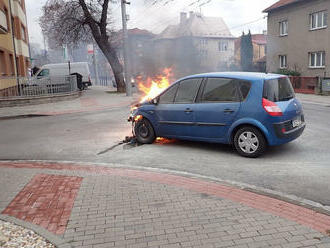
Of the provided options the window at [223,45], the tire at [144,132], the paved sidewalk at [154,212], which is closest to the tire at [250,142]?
the paved sidewalk at [154,212]

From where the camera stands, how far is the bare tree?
24.6m

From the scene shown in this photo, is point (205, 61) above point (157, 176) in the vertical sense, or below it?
above

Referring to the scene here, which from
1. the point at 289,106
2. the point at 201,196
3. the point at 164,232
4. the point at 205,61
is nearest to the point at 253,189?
the point at 201,196

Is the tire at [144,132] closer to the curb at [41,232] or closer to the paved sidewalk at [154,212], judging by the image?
the paved sidewalk at [154,212]

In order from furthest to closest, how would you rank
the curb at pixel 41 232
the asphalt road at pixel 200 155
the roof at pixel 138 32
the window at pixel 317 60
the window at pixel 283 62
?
the window at pixel 283 62
the roof at pixel 138 32
the window at pixel 317 60
the asphalt road at pixel 200 155
the curb at pixel 41 232

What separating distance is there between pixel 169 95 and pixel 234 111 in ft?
5.40

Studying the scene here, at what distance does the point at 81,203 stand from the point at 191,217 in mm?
1426

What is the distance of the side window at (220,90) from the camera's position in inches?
246

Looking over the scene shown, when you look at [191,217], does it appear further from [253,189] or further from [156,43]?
[156,43]

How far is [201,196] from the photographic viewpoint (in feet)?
14.1

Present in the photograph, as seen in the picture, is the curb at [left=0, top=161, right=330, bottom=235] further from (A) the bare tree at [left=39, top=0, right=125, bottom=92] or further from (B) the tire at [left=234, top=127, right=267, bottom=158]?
(A) the bare tree at [left=39, top=0, right=125, bottom=92]

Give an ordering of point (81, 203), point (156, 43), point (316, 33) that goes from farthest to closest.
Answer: point (156, 43)
point (316, 33)
point (81, 203)

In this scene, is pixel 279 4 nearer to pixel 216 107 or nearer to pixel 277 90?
pixel 277 90

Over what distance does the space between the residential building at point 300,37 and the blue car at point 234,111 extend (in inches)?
746
